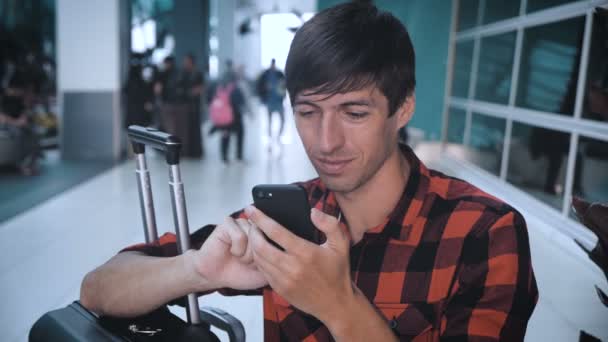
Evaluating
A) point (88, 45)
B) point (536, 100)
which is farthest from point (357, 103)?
point (88, 45)

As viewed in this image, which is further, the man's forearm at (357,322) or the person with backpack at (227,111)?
the person with backpack at (227,111)

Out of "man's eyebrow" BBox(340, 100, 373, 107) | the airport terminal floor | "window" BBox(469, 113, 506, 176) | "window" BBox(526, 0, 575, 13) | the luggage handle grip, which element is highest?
"window" BBox(526, 0, 575, 13)

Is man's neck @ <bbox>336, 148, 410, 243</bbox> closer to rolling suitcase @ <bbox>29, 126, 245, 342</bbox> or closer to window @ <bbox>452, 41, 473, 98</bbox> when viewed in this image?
rolling suitcase @ <bbox>29, 126, 245, 342</bbox>

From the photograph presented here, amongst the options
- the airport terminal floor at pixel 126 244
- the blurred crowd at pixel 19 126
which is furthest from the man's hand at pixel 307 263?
the blurred crowd at pixel 19 126

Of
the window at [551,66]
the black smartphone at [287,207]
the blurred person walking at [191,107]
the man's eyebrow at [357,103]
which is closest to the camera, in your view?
the black smartphone at [287,207]

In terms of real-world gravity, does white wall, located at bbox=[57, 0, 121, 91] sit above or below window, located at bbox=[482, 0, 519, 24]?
below

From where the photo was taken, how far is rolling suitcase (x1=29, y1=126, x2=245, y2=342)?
1.09m

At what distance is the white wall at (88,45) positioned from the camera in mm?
7559

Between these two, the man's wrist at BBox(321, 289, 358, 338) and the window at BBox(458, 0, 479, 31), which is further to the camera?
the window at BBox(458, 0, 479, 31)

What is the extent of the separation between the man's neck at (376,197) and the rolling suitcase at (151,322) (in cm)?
40

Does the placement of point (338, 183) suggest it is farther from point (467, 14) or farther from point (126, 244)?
point (467, 14)

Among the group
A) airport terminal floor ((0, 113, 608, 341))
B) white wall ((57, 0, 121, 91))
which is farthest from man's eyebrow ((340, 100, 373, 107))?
white wall ((57, 0, 121, 91))

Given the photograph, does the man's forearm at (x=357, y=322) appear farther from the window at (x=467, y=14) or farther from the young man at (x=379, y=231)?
the window at (x=467, y=14)

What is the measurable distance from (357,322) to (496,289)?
26 cm
